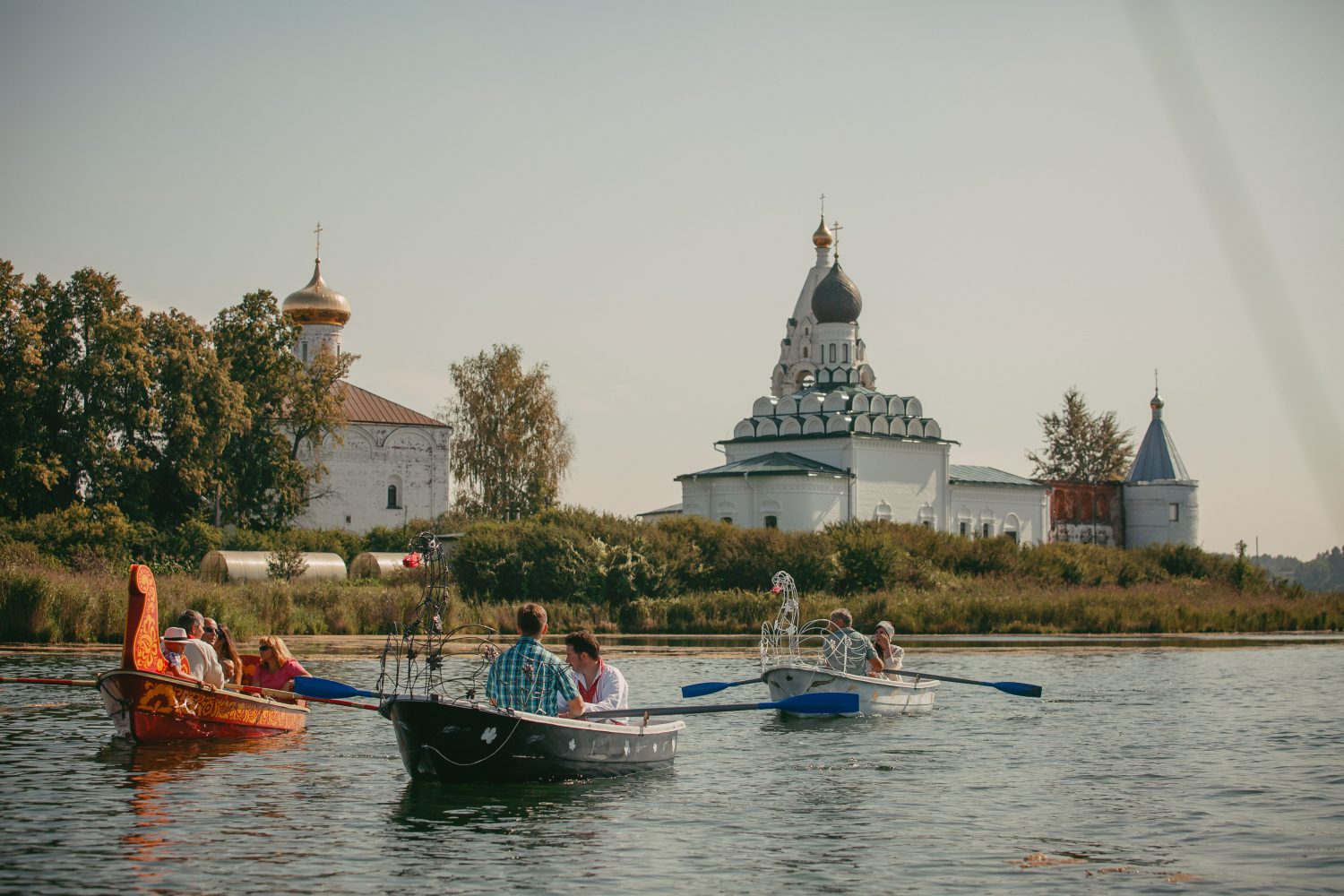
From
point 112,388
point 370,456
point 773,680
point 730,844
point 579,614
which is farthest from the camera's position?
point 370,456

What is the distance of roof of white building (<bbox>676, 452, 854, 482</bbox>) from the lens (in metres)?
66.7

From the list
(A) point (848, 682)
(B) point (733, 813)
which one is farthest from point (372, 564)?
(B) point (733, 813)

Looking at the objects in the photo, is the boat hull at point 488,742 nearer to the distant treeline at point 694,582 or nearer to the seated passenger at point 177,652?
the seated passenger at point 177,652

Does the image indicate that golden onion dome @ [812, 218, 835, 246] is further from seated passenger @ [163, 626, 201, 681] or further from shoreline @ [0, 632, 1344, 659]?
seated passenger @ [163, 626, 201, 681]

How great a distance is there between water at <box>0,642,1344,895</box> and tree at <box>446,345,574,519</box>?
5079 centimetres

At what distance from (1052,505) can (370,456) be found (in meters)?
31.6

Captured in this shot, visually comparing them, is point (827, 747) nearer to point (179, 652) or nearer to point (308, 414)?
point (179, 652)

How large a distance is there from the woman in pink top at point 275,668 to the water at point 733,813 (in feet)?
2.49

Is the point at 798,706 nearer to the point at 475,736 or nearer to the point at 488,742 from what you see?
the point at 488,742

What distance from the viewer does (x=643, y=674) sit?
32.2 m

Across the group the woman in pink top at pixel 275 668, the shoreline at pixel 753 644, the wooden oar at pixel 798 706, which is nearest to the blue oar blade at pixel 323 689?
the woman in pink top at pixel 275 668

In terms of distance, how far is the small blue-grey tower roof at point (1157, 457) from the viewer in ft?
260

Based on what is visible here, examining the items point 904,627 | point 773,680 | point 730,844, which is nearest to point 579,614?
point 904,627

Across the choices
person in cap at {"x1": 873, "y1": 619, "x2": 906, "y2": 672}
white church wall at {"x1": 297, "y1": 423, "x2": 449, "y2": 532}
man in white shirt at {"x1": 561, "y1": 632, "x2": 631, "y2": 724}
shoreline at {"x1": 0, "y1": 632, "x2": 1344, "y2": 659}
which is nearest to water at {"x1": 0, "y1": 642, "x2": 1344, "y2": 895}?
man in white shirt at {"x1": 561, "y1": 632, "x2": 631, "y2": 724}
